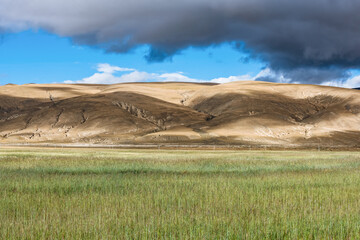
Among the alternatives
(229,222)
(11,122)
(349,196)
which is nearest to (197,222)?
(229,222)

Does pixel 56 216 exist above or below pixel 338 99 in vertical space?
below

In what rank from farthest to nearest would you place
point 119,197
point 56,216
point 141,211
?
point 119,197 → point 141,211 → point 56,216

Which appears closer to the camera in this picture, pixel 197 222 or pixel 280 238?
pixel 280 238

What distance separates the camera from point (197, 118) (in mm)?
157250

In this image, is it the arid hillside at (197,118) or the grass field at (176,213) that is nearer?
the grass field at (176,213)

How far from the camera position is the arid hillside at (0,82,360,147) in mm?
132375

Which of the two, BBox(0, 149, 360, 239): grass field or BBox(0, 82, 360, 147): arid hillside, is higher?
BBox(0, 82, 360, 147): arid hillside

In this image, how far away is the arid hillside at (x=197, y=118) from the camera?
434 ft

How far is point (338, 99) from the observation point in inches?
6841

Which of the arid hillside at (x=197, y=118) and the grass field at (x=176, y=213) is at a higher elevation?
the arid hillside at (x=197, y=118)

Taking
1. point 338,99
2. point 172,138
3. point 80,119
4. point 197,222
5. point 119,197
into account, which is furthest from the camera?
point 338,99

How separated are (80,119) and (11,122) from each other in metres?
27.9

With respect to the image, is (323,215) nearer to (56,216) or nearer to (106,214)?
(106,214)

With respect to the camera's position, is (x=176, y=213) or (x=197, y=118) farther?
(x=197, y=118)
